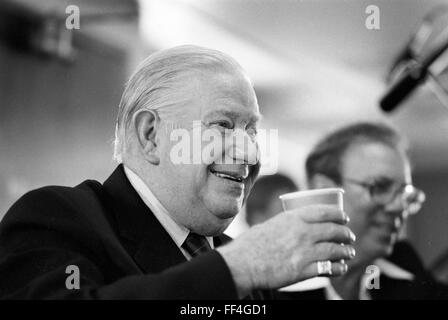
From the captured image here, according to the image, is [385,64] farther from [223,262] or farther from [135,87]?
[223,262]

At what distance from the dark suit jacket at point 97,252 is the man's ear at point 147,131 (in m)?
0.05

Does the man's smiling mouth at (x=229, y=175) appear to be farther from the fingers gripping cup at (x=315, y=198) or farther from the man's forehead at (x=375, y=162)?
the man's forehead at (x=375, y=162)

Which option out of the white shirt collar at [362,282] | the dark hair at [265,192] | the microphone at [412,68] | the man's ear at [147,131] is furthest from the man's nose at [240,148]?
the microphone at [412,68]

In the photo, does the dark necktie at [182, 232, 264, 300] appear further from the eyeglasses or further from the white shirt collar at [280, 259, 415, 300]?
the eyeglasses

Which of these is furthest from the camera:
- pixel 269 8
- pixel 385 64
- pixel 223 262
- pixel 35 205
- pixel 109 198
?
pixel 385 64

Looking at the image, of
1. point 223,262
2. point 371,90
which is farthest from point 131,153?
point 371,90

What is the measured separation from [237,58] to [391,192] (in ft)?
1.56

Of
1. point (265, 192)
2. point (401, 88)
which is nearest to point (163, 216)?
point (265, 192)

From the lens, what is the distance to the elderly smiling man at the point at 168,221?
2.15ft

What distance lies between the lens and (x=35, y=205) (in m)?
0.76

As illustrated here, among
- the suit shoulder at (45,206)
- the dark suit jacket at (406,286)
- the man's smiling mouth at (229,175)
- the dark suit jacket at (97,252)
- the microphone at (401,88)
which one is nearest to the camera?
the dark suit jacket at (97,252)

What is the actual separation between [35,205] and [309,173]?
0.87 meters

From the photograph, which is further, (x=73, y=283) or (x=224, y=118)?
(x=224, y=118)

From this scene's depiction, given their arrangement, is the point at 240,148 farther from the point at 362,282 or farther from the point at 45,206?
the point at 362,282
